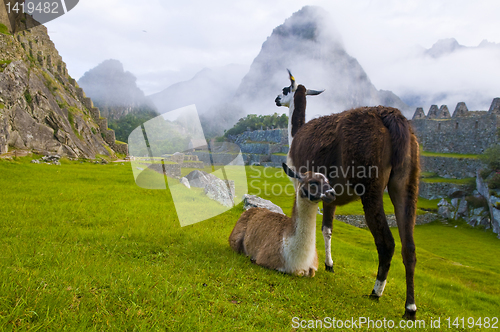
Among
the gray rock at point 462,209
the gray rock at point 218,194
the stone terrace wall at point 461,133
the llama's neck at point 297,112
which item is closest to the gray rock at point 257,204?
the gray rock at point 218,194

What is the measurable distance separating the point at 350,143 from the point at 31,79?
31.9 m

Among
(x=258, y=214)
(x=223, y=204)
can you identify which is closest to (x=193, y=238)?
(x=258, y=214)

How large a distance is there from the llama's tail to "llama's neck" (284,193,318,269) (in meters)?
1.55

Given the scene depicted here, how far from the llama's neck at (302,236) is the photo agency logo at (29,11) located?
98.0ft

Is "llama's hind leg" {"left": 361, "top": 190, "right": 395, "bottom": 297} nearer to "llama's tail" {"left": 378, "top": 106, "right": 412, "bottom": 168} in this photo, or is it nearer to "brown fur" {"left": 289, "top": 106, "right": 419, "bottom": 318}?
"brown fur" {"left": 289, "top": 106, "right": 419, "bottom": 318}

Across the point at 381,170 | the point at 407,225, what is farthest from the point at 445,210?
the point at 381,170

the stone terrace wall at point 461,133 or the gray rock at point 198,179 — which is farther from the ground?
the stone terrace wall at point 461,133

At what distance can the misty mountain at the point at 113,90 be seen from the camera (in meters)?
119

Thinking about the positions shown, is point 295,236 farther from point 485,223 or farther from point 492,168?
point 492,168

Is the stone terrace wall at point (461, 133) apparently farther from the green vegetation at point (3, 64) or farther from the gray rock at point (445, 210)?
the green vegetation at point (3, 64)

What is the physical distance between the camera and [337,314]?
388 cm

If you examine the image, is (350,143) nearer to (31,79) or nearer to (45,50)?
(31,79)

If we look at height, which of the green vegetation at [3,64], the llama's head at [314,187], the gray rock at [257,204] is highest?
the green vegetation at [3,64]

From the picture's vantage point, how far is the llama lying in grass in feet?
14.6
